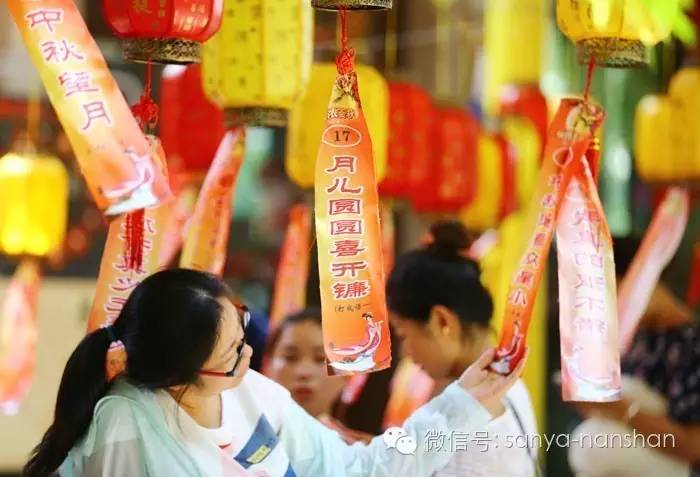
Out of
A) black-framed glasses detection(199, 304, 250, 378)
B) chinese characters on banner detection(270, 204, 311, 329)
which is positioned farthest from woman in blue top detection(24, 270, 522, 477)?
chinese characters on banner detection(270, 204, 311, 329)

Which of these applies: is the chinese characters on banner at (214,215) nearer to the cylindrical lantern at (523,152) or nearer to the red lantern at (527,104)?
the red lantern at (527,104)

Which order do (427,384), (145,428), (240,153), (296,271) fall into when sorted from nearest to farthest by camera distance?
(145,428)
(240,153)
(427,384)
(296,271)

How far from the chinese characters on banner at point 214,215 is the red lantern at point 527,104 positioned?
263cm

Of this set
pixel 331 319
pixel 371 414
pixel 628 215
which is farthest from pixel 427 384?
pixel 628 215

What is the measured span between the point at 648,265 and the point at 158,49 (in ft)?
5.17

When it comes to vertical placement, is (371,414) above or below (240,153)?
below

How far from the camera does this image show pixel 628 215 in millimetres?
6953

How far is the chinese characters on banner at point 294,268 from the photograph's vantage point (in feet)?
13.5

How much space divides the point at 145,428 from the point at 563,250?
940 mm

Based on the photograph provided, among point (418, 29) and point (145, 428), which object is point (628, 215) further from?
point (145, 428)

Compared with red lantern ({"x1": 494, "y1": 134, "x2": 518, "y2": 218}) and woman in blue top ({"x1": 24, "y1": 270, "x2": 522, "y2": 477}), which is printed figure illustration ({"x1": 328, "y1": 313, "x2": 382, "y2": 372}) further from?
red lantern ({"x1": 494, "y1": 134, "x2": 518, "y2": 218})

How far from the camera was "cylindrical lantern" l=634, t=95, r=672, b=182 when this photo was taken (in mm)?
4785

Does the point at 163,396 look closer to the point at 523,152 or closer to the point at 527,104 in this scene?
the point at 527,104

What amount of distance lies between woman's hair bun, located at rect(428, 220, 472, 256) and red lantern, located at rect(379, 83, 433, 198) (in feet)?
4.91
